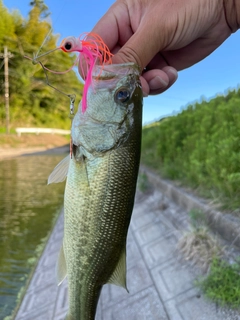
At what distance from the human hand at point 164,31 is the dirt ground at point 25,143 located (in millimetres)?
16185

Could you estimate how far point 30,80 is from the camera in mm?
27250

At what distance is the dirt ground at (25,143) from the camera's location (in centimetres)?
1883

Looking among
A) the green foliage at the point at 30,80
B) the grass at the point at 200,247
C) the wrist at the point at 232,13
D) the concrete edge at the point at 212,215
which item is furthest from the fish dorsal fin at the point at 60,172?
the green foliage at the point at 30,80

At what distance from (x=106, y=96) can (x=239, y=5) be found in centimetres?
126

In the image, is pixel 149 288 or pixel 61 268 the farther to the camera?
pixel 149 288

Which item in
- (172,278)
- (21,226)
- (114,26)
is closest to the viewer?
(114,26)

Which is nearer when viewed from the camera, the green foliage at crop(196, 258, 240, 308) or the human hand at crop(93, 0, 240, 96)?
the human hand at crop(93, 0, 240, 96)

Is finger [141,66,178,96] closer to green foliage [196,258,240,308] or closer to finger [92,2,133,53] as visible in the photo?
finger [92,2,133,53]

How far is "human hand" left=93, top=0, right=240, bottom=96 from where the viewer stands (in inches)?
67.0

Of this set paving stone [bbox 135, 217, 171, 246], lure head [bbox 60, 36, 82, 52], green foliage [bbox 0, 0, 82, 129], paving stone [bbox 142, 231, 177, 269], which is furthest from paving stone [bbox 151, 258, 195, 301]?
green foliage [bbox 0, 0, 82, 129]

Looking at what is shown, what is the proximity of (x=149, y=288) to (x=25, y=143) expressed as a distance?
20039 mm

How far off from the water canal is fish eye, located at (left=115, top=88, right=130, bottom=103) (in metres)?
3.08

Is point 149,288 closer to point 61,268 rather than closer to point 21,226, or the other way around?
point 61,268

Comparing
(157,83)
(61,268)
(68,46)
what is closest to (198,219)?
(157,83)
